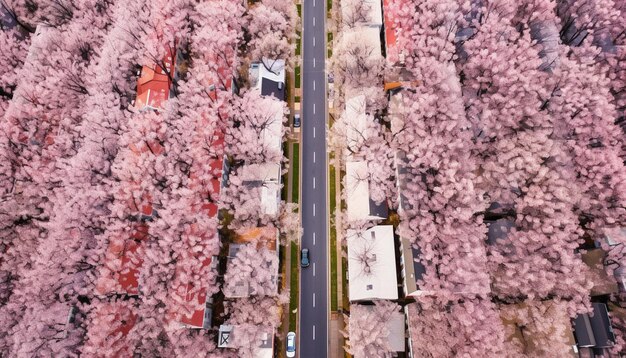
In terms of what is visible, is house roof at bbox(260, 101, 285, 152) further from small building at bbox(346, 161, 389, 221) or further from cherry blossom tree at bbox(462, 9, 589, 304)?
cherry blossom tree at bbox(462, 9, 589, 304)

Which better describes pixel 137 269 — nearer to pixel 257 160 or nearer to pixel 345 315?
pixel 257 160

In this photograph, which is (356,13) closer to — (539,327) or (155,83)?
(155,83)

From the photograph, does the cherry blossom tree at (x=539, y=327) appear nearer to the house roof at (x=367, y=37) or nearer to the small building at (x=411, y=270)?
the small building at (x=411, y=270)

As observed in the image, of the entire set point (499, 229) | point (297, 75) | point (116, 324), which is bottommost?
point (116, 324)

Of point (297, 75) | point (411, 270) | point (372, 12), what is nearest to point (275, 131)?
point (297, 75)

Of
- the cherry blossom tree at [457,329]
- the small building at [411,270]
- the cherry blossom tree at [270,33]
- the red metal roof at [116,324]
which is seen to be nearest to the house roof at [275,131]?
the cherry blossom tree at [270,33]

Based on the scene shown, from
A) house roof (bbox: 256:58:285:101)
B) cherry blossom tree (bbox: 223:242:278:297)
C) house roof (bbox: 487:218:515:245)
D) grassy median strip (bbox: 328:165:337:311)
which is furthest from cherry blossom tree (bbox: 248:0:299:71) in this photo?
house roof (bbox: 487:218:515:245)

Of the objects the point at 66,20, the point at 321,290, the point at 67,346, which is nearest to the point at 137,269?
the point at 67,346
